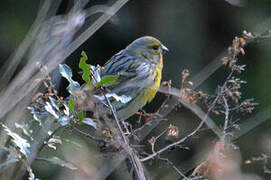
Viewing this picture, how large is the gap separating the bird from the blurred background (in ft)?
2.73

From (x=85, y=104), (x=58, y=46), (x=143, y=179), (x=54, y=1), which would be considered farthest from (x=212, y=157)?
(x=54, y=1)

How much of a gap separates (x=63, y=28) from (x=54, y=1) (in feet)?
1.13

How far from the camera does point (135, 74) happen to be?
372cm

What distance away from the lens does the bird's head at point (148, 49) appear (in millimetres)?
4098

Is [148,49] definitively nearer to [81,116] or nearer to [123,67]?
[123,67]

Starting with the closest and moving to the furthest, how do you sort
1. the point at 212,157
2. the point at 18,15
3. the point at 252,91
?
the point at 212,157 < the point at 252,91 < the point at 18,15

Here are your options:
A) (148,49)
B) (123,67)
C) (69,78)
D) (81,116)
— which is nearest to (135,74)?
(123,67)

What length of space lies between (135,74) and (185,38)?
1598mm

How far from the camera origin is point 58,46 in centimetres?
230

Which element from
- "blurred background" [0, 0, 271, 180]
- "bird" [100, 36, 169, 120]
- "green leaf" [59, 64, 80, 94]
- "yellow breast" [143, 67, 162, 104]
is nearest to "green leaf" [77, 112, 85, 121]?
"green leaf" [59, 64, 80, 94]

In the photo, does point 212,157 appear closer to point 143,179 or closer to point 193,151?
point 143,179

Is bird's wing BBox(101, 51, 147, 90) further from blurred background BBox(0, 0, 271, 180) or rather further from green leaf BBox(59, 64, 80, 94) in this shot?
green leaf BBox(59, 64, 80, 94)

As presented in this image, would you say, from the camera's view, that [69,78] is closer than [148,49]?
Yes

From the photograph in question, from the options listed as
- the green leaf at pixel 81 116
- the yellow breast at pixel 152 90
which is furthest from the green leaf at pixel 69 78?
the yellow breast at pixel 152 90
